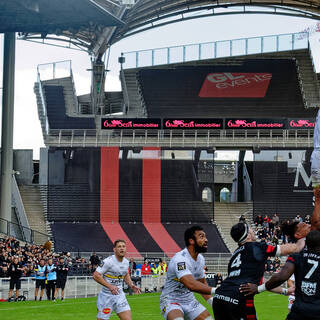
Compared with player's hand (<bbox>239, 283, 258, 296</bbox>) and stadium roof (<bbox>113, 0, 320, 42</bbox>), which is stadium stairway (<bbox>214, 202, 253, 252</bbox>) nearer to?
stadium roof (<bbox>113, 0, 320, 42</bbox>)

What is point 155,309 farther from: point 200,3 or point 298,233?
point 200,3

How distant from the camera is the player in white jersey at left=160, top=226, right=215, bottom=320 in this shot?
10883 millimetres

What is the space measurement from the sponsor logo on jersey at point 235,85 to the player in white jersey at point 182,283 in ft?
163

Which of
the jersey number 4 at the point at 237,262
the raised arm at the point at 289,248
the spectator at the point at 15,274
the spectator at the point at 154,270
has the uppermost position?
the raised arm at the point at 289,248

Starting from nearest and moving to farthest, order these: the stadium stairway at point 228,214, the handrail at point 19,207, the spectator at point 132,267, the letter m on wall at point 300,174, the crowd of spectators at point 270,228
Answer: the spectator at point 132,267, the crowd of spectators at point 270,228, the handrail at point 19,207, the stadium stairway at point 228,214, the letter m on wall at point 300,174

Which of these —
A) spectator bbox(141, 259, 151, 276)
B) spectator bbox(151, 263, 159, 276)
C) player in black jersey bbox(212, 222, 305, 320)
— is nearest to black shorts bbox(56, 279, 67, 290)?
spectator bbox(141, 259, 151, 276)

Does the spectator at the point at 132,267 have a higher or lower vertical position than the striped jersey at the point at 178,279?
lower

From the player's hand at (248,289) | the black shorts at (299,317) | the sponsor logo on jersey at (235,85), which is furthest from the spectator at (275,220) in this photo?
the black shorts at (299,317)

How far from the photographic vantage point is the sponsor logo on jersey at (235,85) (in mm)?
60500

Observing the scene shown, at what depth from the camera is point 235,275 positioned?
9.48 metres

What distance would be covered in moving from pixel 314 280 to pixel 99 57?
55.2m

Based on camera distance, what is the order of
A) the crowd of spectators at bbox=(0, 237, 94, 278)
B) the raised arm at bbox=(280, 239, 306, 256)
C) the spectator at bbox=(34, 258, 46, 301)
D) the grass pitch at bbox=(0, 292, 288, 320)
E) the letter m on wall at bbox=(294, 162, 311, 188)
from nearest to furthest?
the raised arm at bbox=(280, 239, 306, 256)
the grass pitch at bbox=(0, 292, 288, 320)
the spectator at bbox=(34, 258, 46, 301)
the crowd of spectators at bbox=(0, 237, 94, 278)
the letter m on wall at bbox=(294, 162, 311, 188)

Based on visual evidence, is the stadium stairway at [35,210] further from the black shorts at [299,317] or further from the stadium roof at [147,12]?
the black shorts at [299,317]

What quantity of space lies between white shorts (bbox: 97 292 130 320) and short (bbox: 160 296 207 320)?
152 inches
